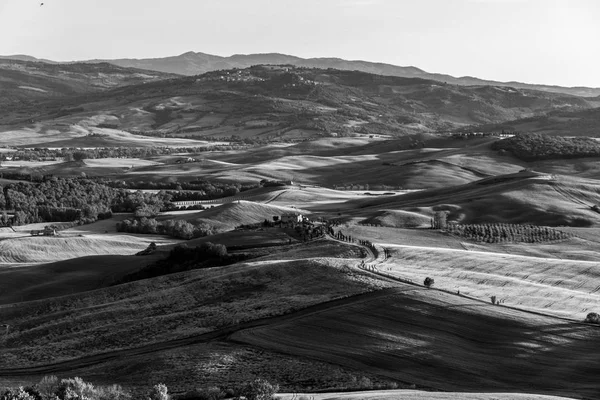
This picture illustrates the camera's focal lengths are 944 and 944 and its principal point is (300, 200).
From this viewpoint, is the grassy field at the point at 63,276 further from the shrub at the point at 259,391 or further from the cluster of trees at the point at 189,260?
the shrub at the point at 259,391

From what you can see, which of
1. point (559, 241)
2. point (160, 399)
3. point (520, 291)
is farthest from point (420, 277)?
point (559, 241)

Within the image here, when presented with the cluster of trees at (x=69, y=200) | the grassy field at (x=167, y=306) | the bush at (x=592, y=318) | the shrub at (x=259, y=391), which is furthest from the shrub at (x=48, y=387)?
the cluster of trees at (x=69, y=200)

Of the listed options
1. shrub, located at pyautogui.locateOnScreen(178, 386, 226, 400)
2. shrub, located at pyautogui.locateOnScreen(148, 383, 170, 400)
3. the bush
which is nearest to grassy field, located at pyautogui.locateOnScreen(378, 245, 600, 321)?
the bush

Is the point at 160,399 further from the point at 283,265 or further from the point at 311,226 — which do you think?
the point at 311,226

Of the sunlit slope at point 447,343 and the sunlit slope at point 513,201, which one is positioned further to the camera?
the sunlit slope at point 513,201

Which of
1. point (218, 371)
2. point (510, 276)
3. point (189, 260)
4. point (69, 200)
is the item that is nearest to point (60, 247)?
point (189, 260)

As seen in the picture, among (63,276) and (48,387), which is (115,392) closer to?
(48,387)
